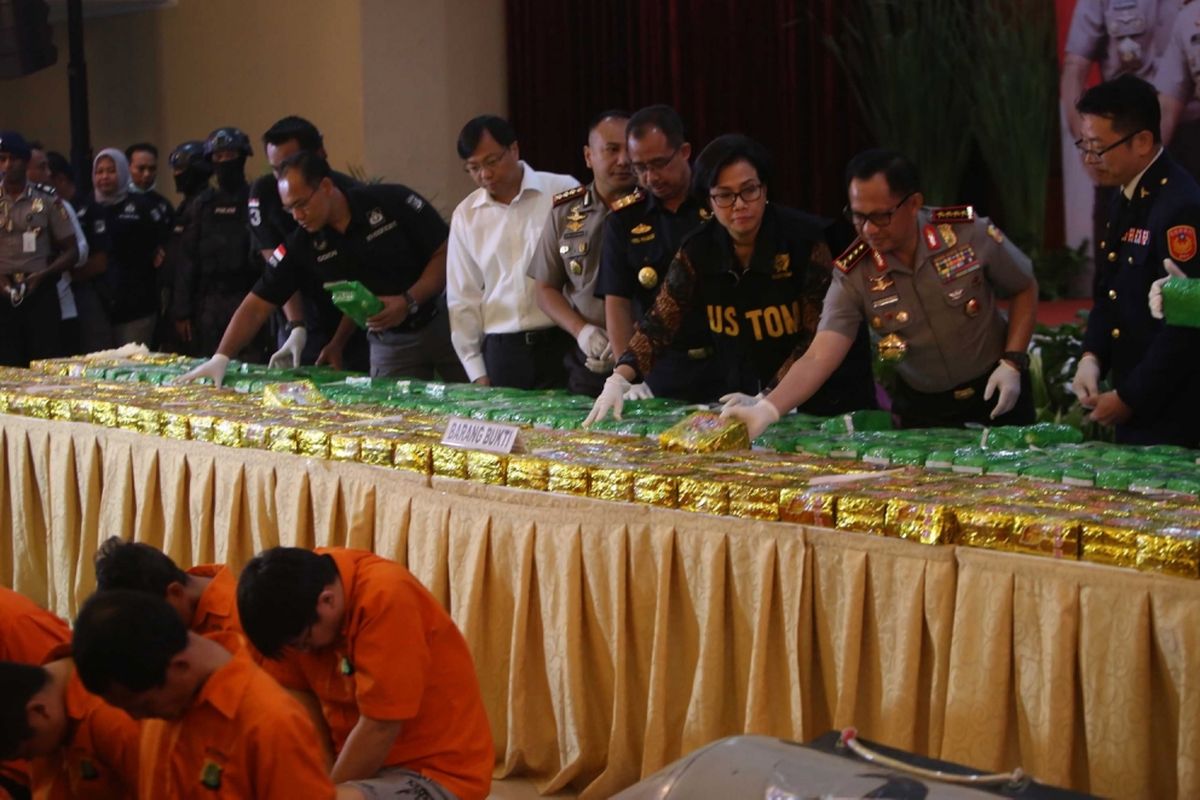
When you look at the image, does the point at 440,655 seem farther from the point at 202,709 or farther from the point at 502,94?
the point at 502,94

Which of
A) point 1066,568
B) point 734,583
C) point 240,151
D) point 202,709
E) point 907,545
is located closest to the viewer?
point 202,709

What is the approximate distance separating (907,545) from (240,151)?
432cm

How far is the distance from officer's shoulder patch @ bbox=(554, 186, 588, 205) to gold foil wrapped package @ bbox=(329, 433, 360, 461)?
1.25 meters

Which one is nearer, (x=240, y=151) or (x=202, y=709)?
(x=202, y=709)

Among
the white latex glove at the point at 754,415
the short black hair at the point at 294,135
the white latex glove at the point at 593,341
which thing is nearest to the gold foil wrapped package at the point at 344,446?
the white latex glove at the point at 754,415

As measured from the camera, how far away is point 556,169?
334 inches

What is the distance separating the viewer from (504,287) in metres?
4.47

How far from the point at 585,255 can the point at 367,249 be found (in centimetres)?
70

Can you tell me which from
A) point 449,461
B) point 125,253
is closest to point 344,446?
point 449,461

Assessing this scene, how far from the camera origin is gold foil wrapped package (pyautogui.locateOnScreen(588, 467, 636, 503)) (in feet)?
8.73

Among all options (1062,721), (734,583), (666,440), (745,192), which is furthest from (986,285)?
(1062,721)

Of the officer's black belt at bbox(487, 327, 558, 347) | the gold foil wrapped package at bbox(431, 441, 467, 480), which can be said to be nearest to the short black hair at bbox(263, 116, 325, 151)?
the officer's black belt at bbox(487, 327, 558, 347)

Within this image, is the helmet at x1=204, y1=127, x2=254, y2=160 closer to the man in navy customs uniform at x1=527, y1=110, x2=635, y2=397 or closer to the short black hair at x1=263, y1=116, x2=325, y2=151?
the short black hair at x1=263, y1=116, x2=325, y2=151

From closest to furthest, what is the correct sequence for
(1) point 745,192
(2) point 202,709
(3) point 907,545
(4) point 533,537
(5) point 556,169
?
(2) point 202,709 → (3) point 907,545 → (4) point 533,537 → (1) point 745,192 → (5) point 556,169
